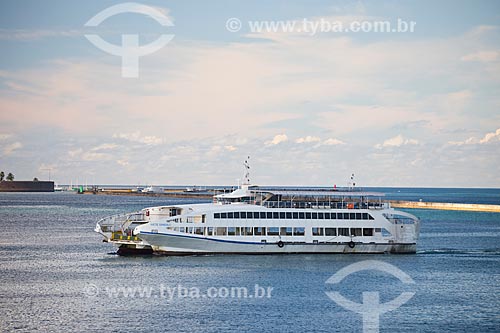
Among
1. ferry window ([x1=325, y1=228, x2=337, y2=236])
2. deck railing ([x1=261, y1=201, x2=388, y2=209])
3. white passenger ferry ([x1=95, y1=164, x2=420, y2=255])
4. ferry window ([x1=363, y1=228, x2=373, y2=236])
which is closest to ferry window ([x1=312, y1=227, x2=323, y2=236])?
white passenger ferry ([x1=95, y1=164, x2=420, y2=255])

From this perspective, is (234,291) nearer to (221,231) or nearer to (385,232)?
(221,231)

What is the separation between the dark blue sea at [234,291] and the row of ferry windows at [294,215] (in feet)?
13.9

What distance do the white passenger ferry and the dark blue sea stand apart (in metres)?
1.68

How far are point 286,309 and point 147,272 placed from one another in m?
19.0

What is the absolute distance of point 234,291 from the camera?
56969 millimetres

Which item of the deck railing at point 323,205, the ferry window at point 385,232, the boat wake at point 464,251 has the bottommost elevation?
the boat wake at point 464,251

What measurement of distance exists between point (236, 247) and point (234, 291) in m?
18.6

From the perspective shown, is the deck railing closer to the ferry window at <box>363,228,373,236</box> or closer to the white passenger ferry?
the white passenger ferry

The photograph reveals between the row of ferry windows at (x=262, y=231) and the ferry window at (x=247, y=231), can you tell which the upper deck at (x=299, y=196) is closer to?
the row of ferry windows at (x=262, y=231)

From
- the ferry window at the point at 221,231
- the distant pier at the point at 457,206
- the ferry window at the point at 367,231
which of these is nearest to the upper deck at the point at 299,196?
the ferry window at the point at 367,231

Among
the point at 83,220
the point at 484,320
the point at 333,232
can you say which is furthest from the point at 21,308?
the point at 83,220

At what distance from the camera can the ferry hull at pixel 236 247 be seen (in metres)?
74.4

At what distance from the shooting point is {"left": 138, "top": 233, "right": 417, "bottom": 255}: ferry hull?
2931 inches

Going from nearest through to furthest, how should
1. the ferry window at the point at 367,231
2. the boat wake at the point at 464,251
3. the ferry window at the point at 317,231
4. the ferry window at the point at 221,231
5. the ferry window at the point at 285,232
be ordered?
the ferry window at the point at 221,231, the ferry window at the point at 285,232, the ferry window at the point at 317,231, the ferry window at the point at 367,231, the boat wake at the point at 464,251
